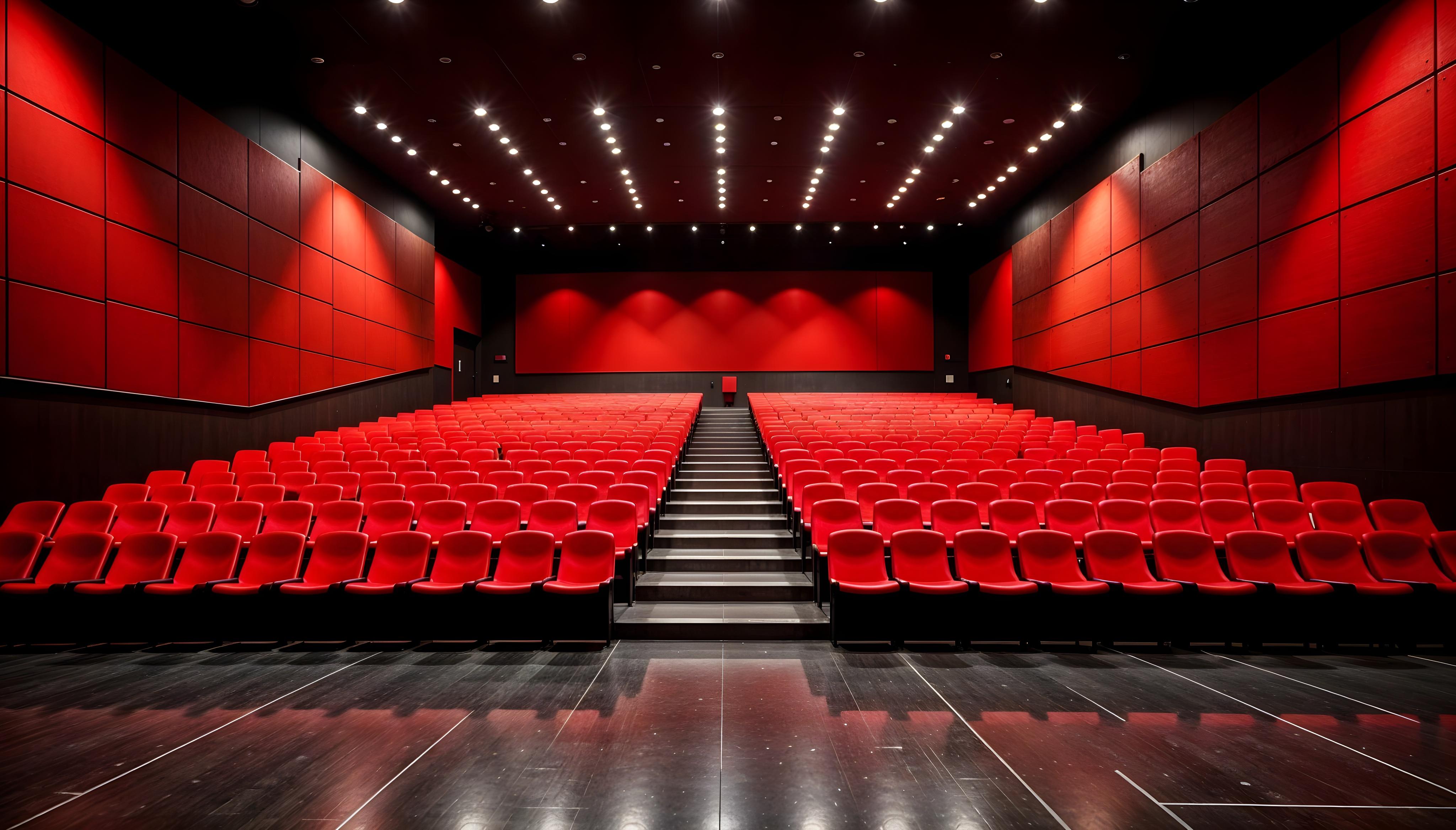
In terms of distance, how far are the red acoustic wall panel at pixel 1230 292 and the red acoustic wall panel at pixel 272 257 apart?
400 inches

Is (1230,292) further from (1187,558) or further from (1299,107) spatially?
(1187,558)

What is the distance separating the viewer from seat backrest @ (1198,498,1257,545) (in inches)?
180

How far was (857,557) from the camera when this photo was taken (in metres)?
4.02

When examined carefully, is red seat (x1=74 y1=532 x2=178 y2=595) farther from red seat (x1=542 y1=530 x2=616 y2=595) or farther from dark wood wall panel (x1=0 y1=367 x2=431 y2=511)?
red seat (x1=542 y1=530 x2=616 y2=595)

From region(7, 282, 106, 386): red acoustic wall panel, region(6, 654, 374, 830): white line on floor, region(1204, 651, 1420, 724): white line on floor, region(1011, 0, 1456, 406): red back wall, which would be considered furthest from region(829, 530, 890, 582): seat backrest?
region(7, 282, 106, 386): red acoustic wall panel

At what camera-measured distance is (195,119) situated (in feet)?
22.7

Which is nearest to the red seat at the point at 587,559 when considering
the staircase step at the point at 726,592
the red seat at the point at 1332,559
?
the staircase step at the point at 726,592

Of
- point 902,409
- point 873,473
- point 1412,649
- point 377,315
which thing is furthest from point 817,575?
point 377,315

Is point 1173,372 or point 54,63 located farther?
point 1173,372

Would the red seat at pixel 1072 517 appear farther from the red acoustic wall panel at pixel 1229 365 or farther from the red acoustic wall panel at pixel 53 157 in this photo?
the red acoustic wall panel at pixel 53 157

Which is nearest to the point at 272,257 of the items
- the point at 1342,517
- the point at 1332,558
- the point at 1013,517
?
the point at 1013,517

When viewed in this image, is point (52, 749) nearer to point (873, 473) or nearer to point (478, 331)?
point (873, 473)

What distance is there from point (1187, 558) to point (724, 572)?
2.85m

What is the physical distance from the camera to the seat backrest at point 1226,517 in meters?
4.57
